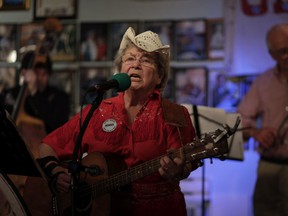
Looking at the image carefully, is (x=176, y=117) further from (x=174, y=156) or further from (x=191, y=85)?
(x=191, y=85)

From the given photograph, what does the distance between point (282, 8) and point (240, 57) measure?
56 cm

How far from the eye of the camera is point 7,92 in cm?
438

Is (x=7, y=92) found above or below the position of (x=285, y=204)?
above

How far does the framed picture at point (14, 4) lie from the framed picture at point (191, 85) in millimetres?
1694

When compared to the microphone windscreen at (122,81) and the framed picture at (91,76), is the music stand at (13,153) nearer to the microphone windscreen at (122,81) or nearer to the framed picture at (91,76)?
the microphone windscreen at (122,81)

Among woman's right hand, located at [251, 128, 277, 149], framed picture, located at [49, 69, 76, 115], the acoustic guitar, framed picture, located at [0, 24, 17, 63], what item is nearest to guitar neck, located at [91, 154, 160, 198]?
the acoustic guitar

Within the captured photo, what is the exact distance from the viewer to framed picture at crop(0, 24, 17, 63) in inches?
198

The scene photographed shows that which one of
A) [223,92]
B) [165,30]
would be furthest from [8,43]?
[223,92]

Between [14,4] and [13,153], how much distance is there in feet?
11.2

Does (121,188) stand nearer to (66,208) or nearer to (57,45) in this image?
(66,208)

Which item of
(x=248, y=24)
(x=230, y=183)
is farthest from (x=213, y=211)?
(x=248, y=24)

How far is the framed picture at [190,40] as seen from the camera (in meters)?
4.59

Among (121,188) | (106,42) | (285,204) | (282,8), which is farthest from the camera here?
(106,42)

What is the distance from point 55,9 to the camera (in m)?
4.94
